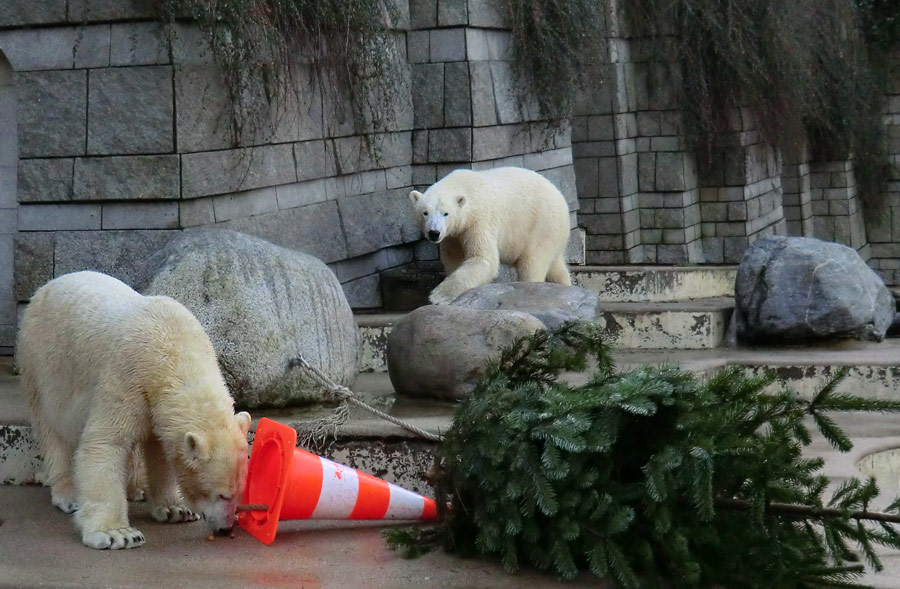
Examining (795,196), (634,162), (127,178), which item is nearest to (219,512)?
(127,178)

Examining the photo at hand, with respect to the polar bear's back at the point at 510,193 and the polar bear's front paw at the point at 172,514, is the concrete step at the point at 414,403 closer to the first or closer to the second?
the polar bear's front paw at the point at 172,514

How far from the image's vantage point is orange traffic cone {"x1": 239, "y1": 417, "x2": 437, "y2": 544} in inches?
142

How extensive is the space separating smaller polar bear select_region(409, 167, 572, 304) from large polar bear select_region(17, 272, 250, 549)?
93.7 inches

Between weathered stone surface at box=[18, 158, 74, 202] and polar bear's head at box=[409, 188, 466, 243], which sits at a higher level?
weathered stone surface at box=[18, 158, 74, 202]

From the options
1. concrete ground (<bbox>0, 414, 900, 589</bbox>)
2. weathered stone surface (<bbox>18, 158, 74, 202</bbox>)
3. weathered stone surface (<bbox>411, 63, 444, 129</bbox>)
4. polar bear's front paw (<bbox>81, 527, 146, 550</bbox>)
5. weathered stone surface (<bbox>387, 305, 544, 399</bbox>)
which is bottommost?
concrete ground (<bbox>0, 414, 900, 589</bbox>)

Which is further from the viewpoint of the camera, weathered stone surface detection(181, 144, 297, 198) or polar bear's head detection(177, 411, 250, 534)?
weathered stone surface detection(181, 144, 297, 198)

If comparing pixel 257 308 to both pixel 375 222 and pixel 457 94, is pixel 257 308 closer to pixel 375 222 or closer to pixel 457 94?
pixel 375 222

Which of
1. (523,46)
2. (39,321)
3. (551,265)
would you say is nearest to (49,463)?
(39,321)

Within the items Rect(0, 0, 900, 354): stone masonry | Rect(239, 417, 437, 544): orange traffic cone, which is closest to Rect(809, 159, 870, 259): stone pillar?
Rect(0, 0, 900, 354): stone masonry

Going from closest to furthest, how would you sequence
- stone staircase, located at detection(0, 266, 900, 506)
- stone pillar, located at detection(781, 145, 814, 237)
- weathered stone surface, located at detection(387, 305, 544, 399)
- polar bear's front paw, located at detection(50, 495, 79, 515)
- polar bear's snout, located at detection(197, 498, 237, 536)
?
polar bear's snout, located at detection(197, 498, 237, 536) < polar bear's front paw, located at detection(50, 495, 79, 515) < stone staircase, located at detection(0, 266, 900, 506) < weathered stone surface, located at detection(387, 305, 544, 399) < stone pillar, located at detection(781, 145, 814, 237)

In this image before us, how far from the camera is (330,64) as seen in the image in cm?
660

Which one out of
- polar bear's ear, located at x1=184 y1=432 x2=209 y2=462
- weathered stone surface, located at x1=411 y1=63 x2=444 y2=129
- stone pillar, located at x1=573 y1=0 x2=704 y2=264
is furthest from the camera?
stone pillar, located at x1=573 y1=0 x2=704 y2=264

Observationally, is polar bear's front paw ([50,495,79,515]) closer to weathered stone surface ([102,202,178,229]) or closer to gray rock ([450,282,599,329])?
weathered stone surface ([102,202,178,229])

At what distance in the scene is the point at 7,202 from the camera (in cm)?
597
